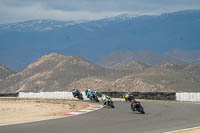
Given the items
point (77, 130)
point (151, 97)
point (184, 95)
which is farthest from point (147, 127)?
point (151, 97)

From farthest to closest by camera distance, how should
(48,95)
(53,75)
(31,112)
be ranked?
(53,75)
(48,95)
(31,112)

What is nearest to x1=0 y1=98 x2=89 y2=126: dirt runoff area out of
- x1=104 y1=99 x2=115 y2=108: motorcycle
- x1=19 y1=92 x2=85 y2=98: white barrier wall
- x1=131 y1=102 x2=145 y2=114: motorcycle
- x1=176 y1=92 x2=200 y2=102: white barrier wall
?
x1=104 y1=99 x2=115 y2=108: motorcycle

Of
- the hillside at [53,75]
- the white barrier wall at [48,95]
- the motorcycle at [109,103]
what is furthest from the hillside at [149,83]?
the motorcycle at [109,103]

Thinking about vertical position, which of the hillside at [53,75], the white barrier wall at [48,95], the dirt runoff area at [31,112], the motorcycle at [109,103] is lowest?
the dirt runoff area at [31,112]

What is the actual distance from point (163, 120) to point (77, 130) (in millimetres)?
5225


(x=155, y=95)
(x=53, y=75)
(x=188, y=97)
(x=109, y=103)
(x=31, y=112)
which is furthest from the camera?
(x=53, y=75)

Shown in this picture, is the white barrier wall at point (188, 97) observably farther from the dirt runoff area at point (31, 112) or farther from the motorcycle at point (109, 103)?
the motorcycle at point (109, 103)

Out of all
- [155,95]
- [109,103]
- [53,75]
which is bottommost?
[109,103]

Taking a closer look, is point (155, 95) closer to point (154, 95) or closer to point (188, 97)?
point (154, 95)

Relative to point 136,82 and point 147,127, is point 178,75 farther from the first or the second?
point 147,127

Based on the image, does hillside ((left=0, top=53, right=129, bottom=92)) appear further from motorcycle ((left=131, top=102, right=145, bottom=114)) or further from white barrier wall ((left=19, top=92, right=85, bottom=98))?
motorcycle ((left=131, top=102, right=145, bottom=114))

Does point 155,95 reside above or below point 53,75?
below

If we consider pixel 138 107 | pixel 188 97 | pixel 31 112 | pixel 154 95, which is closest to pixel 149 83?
pixel 154 95

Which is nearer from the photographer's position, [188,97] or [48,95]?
[188,97]
